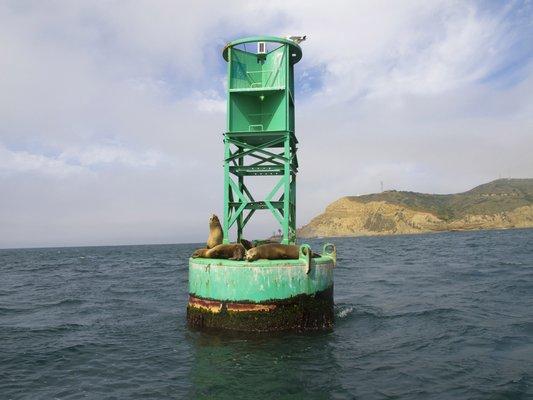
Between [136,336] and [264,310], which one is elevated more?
[264,310]

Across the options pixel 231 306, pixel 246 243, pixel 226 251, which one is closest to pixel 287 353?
pixel 231 306

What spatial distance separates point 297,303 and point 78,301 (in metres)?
12.3

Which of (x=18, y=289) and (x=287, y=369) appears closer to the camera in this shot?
(x=287, y=369)

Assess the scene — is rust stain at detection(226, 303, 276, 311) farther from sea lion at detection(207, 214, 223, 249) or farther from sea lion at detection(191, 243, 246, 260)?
sea lion at detection(207, 214, 223, 249)

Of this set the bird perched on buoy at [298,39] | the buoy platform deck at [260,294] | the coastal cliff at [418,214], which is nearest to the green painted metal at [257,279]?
the buoy platform deck at [260,294]

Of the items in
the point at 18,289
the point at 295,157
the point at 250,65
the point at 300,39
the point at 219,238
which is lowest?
the point at 18,289

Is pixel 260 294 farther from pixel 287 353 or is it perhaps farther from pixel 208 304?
pixel 287 353

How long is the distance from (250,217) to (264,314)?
5112 millimetres

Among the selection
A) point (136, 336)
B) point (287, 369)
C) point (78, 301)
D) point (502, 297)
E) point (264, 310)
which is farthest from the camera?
point (78, 301)

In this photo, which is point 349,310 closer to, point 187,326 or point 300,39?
point 187,326

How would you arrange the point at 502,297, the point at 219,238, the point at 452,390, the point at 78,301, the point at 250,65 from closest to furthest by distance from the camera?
the point at 452,390 → the point at 219,238 → the point at 250,65 → the point at 502,297 → the point at 78,301

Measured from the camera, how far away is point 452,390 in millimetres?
7539

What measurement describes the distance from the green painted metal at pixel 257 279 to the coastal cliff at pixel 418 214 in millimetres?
152068

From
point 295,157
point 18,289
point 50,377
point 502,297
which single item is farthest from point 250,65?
point 18,289
